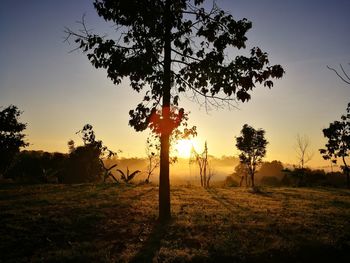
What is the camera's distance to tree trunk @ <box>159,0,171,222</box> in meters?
13.7

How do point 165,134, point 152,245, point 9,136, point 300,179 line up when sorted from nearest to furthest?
point 152,245 → point 165,134 → point 9,136 → point 300,179

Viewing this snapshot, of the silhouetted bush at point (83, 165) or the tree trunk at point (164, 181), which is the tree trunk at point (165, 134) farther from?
the silhouetted bush at point (83, 165)

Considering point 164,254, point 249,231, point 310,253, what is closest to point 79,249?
point 164,254

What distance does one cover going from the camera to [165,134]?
14.0 metres

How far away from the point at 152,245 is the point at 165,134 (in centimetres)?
533

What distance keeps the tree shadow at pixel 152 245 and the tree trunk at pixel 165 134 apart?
117 centimetres

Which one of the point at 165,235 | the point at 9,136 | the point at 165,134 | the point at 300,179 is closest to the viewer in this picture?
the point at 165,235

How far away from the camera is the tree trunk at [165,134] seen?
13738 mm

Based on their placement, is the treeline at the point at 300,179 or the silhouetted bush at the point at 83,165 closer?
the silhouetted bush at the point at 83,165

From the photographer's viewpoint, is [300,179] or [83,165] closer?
[83,165]

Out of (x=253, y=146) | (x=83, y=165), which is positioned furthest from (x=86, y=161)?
(x=253, y=146)

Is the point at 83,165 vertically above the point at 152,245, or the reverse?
the point at 83,165

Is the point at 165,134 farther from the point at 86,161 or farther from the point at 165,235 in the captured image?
the point at 86,161

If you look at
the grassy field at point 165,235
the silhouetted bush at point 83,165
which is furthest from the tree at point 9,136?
the grassy field at point 165,235
